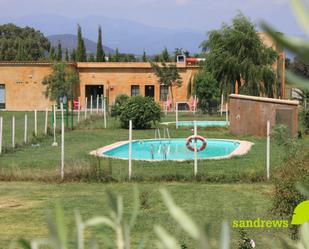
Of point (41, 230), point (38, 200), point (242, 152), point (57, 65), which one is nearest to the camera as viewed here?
point (41, 230)

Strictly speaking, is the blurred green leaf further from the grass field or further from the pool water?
the pool water

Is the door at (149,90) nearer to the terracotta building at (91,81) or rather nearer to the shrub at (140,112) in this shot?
the terracotta building at (91,81)

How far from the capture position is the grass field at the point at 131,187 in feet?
21.2

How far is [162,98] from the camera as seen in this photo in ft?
123

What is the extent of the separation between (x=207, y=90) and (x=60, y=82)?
299 inches

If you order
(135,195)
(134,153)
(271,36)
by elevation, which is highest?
(271,36)

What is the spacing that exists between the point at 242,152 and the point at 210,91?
51.9ft

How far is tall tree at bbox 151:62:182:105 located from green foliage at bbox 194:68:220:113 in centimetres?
464

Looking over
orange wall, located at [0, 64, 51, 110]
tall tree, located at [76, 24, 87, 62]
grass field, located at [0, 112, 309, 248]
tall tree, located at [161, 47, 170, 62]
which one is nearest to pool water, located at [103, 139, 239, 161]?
grass field, located at [0, 112, 309, 248]

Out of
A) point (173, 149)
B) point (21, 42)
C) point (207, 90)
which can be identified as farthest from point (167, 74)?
point (21, 42)

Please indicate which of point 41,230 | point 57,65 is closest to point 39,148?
point 41,230

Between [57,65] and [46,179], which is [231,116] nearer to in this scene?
[46,179]

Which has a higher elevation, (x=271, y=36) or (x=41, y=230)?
(x=271, y=36)

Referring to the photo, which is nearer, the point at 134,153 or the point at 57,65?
the point at 134,153
